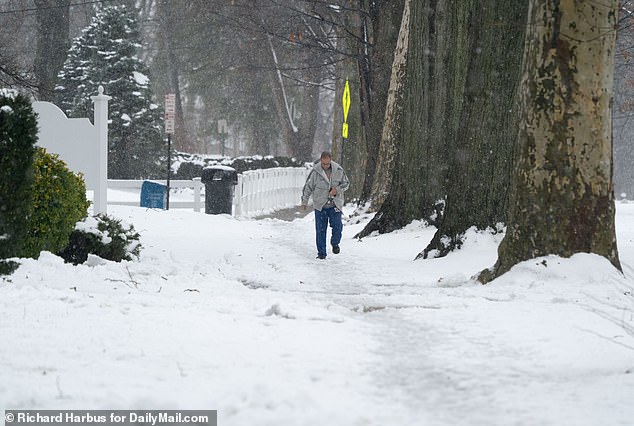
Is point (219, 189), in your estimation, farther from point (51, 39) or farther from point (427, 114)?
point (51, 39)

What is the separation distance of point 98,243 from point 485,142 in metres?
5.01

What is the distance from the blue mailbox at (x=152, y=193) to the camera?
82.1ft

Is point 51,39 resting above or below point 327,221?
above

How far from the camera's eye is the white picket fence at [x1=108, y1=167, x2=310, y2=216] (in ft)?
83.4

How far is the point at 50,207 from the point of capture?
33.4 ft

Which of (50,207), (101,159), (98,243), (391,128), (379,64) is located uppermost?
(379,64)

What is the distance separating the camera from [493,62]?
12.4m

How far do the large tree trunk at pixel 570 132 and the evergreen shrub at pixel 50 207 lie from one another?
4889mm

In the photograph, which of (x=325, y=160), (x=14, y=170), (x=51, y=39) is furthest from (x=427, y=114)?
(x=51, y=39)

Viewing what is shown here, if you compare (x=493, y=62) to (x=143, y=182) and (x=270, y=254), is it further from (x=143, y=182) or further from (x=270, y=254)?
(x=143, y=182)

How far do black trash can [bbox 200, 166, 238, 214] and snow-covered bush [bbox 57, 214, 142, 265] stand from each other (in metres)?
12.7

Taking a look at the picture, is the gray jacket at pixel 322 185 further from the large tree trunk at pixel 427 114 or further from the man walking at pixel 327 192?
the large tree trunk at pixel 427 114

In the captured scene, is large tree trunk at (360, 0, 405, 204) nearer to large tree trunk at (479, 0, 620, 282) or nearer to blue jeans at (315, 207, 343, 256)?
blue jeans at (315, 207, 343, 256)

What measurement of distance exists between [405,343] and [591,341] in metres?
1.29
